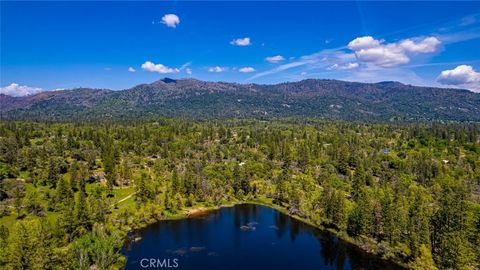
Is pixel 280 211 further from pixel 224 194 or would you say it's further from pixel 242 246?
pixel 242 246

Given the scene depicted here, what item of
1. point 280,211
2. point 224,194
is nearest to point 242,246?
point 280,211

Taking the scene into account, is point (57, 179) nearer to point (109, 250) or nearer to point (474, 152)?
point (109, 250)

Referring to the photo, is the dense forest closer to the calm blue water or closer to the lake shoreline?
the lake shoreline

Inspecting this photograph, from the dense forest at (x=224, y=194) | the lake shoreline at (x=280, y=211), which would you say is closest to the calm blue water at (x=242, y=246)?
the lake shoreline at (x=280, y=211)

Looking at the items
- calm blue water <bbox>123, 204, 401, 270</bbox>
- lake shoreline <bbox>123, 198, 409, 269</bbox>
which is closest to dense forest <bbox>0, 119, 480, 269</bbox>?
lake shoreline <bbox>123, 198, 409, 269</bbox>

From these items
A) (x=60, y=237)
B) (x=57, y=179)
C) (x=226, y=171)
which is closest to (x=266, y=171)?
(x=226, y=171)
